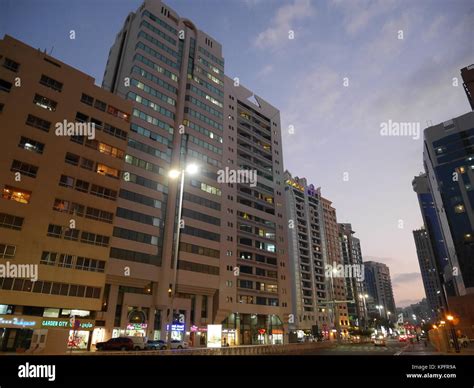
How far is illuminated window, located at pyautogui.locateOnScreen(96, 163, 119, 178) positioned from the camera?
2127 inches

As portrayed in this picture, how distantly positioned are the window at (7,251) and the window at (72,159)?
15.0m

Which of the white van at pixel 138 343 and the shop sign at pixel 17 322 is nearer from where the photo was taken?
the shop sign at pixel 17 322

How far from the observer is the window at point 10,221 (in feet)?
139

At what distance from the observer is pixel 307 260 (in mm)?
132250

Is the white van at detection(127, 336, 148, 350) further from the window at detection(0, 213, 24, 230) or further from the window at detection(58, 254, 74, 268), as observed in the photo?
the window at detection(0, 213, 24, 230)

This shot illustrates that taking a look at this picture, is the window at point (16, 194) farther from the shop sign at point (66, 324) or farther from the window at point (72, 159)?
the shop sign at point (66, 324)

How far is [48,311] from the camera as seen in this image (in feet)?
144

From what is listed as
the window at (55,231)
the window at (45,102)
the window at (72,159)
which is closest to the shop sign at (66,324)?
the window at (55,231)

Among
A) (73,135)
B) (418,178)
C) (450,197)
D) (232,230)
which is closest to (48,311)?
(73,135)

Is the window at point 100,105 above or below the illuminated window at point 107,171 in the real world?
above

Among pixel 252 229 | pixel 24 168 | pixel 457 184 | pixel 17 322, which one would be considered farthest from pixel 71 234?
pixel 457 184

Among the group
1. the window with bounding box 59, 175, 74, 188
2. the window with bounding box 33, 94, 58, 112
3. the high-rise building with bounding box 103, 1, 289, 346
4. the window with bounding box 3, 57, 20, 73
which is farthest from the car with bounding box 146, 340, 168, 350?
the window with bounding box 3, 57, 20, 73

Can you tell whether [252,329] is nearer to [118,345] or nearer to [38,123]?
[118,345]

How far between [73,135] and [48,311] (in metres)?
26.5
